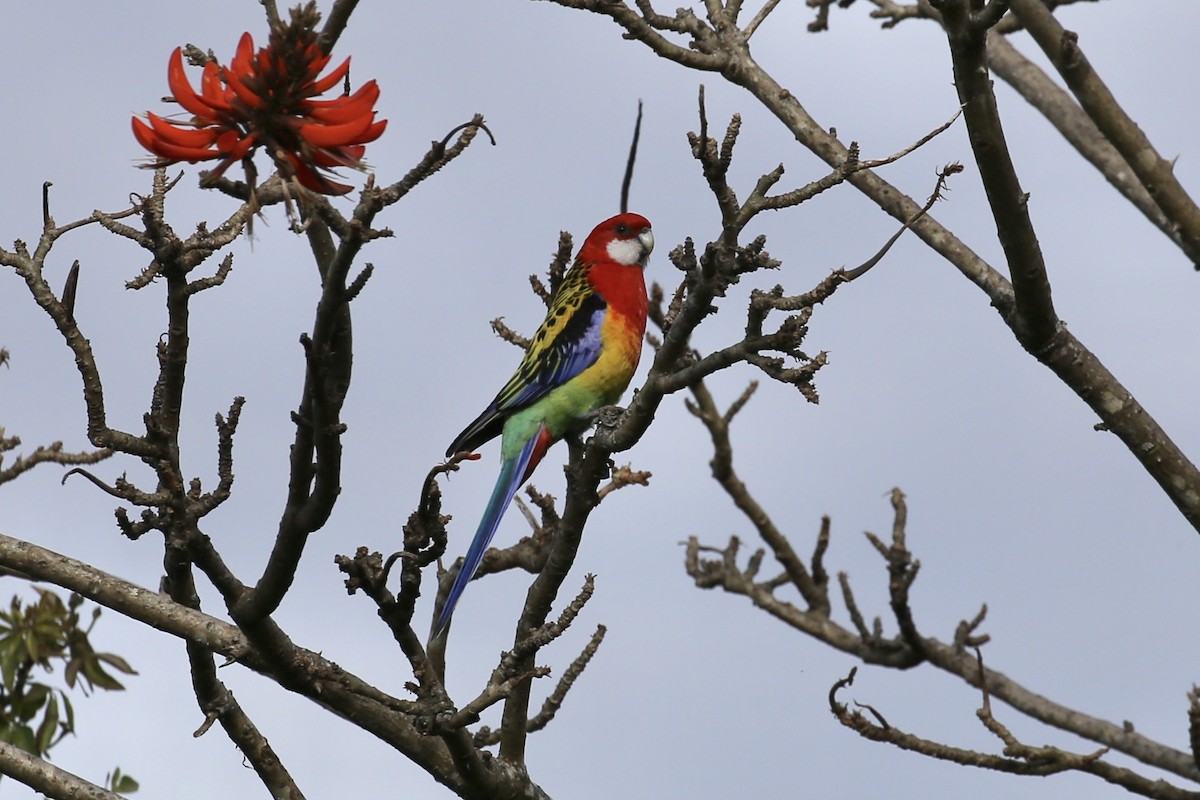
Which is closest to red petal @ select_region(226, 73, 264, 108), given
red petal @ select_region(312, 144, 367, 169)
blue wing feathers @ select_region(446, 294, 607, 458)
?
red petal @ select_region(312, 144, 367, 169)

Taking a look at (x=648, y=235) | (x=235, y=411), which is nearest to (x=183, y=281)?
(x=235, y=411)

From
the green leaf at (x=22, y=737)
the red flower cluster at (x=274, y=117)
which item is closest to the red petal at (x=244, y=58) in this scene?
the red flower cluster at (x=274, y=117)

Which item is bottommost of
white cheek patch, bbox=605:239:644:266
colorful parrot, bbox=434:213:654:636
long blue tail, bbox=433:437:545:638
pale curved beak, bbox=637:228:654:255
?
long blue tail, bbox=433:437:545:638

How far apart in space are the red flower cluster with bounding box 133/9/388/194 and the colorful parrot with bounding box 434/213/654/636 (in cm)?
336

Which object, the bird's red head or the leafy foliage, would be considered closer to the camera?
the leafy foliage

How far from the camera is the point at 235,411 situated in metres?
3.64

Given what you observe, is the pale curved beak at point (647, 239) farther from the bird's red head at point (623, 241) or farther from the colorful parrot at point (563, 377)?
the colorful parrot at point (563, 377)

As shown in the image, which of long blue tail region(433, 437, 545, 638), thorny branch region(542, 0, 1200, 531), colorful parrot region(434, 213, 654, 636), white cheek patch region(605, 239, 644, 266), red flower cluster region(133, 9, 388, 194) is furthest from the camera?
white cheek patch region(605, 239, 644, 266)

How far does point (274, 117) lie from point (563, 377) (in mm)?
3966

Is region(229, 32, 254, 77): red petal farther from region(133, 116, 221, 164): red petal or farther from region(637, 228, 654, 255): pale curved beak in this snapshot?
region(637, 228, 654, 255): pale curved beak

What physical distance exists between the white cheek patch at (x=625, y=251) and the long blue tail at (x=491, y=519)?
4.50ft

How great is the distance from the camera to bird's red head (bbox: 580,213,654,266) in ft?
24.6

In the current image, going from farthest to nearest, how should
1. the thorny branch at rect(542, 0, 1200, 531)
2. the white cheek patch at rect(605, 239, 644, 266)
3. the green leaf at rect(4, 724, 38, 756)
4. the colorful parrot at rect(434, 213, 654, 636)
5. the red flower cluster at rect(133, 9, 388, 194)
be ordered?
the white cheek patch at rect(605, 239, 644, 266), the colorful parrot at rect(434, 213, 654, 636), the green leaf at rect(4, 724, 38, 756), the thorny branch at rect(542, 0, 1200, 531), the red flower cluster at rect(133, 9, 388, 194)

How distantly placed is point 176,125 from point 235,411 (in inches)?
41.6
